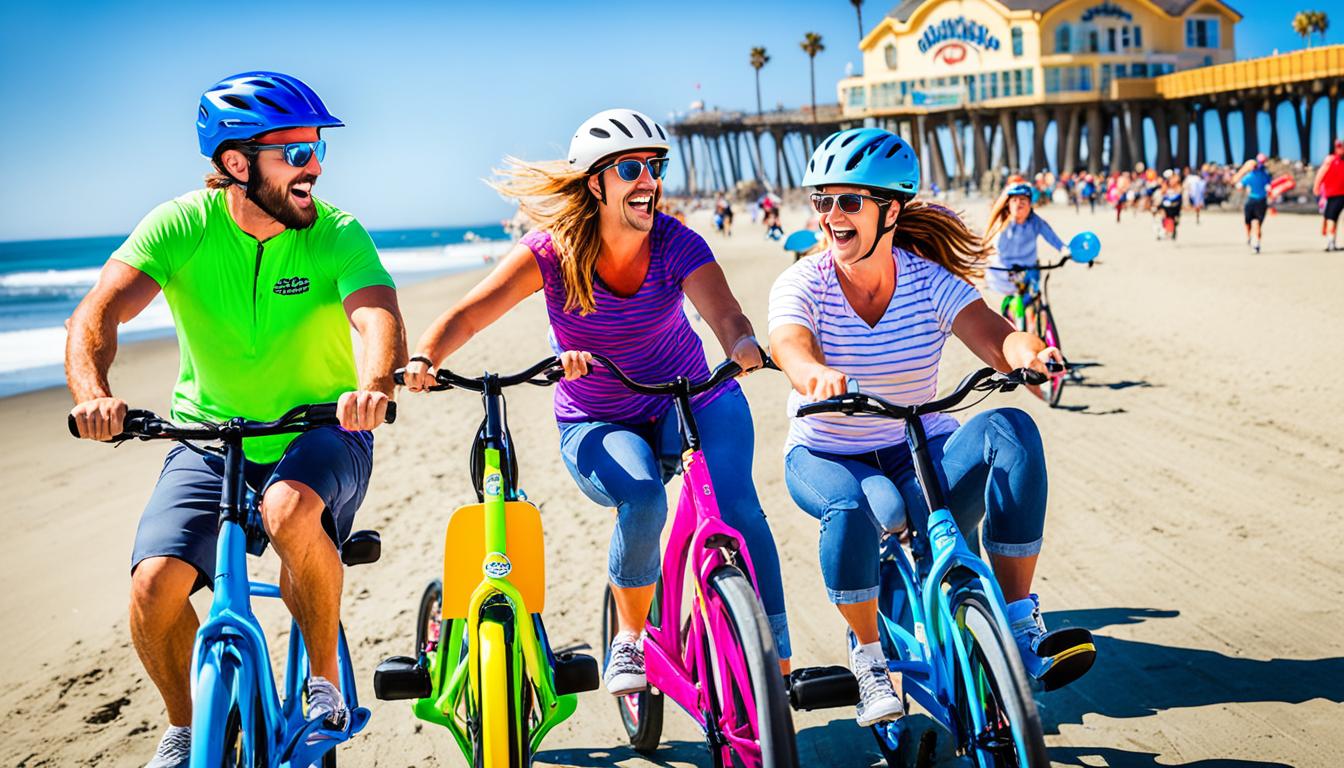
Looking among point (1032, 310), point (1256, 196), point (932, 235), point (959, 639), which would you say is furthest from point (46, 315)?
point (959, 639)

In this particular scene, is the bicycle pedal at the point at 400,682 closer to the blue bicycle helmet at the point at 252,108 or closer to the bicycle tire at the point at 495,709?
the bicycle tire at the point at 495,709

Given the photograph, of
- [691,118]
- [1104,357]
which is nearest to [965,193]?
[691,118]

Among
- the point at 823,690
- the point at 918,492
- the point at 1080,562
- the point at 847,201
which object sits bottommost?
the point at 1080,562

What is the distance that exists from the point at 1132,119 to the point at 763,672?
71.0m

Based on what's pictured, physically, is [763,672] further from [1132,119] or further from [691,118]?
[691,118]

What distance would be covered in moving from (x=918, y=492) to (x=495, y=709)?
155 cm

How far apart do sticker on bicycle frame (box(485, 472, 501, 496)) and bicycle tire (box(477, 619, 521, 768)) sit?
0.43 m

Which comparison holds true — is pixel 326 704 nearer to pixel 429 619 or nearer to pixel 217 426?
pixel 217 426

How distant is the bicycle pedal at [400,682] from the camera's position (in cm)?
336

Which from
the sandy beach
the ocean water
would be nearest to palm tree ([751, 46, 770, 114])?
the ocean water

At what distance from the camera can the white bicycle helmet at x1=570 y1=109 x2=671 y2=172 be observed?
375 cm

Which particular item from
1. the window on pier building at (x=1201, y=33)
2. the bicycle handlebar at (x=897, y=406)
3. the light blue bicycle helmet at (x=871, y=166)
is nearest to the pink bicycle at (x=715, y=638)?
the bicycle handlebar at (x=897, y=406)

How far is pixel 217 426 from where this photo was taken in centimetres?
307

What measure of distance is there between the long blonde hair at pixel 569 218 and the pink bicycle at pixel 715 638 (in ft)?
1.88
